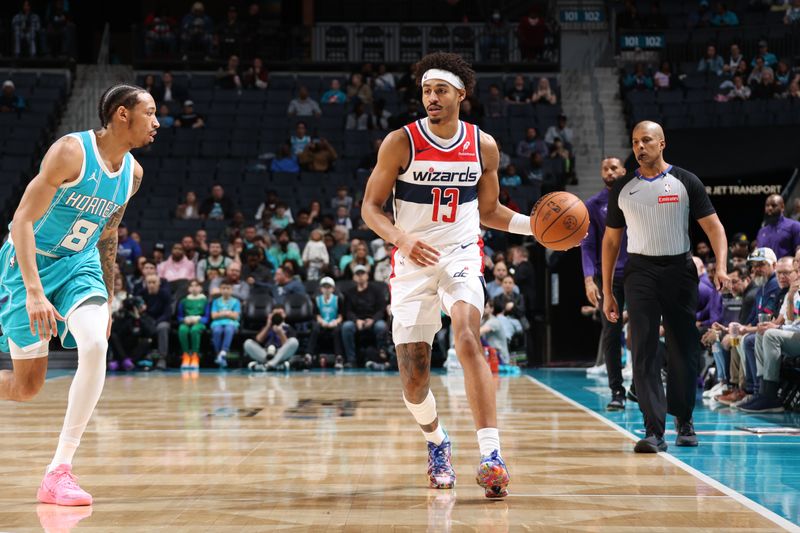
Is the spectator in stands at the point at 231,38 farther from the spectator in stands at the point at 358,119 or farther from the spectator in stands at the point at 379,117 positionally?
the spectator in stands at the point at 379,117

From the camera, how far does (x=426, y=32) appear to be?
71.2ft

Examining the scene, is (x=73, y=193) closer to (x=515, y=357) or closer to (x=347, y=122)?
(x=515, y=357)

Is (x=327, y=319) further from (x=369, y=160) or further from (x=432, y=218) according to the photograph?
(x=432, y=218)

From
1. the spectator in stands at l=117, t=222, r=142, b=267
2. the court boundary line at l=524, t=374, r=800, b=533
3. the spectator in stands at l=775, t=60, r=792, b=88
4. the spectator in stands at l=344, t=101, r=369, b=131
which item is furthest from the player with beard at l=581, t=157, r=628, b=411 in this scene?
the spectator in stands at l=775, t=60, r=792, b=88

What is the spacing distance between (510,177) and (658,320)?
10.9 meters

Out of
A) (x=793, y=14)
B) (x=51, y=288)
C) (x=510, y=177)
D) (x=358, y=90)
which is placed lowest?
(x=51, y=288)

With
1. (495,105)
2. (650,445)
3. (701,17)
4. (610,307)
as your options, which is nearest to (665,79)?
(701,17)

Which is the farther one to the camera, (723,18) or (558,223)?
(723,18)

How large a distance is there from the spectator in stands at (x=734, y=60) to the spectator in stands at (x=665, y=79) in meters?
1.05

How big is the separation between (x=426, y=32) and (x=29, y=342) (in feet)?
60.7

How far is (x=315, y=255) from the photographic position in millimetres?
14656

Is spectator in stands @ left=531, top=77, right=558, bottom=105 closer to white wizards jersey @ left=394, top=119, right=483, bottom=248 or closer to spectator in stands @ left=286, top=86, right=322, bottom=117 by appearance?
spectator in stands @ left=286, top=86, right=322, bottom=117

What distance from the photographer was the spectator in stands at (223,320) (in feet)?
44.0

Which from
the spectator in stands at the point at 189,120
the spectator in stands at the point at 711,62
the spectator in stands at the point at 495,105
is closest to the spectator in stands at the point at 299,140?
the spectator in stands at the point at 189,120
